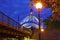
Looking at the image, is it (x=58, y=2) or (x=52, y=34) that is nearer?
(x=58, y=2)

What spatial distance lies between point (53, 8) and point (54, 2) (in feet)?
2.43

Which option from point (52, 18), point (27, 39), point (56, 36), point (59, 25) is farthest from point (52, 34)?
Answer: point (52, 18)

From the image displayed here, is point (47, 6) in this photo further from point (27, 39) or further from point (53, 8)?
point (27, 39)

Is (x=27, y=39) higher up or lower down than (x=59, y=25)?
lower down

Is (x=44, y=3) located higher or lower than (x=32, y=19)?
lower

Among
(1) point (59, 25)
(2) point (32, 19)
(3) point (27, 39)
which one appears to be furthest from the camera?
(2) point (32, 19)

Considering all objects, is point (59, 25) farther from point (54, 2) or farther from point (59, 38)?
point (54, 2)

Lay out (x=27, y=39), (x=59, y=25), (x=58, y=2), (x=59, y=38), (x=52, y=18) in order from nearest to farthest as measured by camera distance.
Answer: (x=58, y=2) < (x=52, y=18) < (x=59, y=38) < (x=27, y=39) < (x=59, y=25)

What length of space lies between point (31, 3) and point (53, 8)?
1.77m

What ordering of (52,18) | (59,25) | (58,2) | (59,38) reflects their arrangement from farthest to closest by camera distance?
(59,25)
(59,38)
(52,18)
(58,2)

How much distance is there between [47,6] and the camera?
1852 centimetres

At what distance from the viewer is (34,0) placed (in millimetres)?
18297

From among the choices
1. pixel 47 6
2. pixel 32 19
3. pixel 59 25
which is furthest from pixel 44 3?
pixel 32 19

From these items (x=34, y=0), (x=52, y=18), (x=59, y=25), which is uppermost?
(x=59, y=25)
